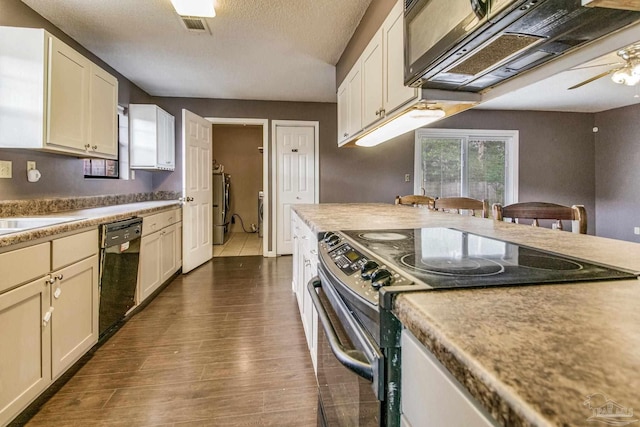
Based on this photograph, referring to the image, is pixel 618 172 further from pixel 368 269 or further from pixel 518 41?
pixel 368 269

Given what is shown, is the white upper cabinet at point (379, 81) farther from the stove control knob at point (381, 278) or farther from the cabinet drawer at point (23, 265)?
the cabinet drawer at point (23, 265)

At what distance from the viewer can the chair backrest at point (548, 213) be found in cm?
156

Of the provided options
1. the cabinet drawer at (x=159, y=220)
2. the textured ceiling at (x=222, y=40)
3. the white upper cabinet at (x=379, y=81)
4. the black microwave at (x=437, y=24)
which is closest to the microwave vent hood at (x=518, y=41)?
the black microwave at (x=437, y=24)

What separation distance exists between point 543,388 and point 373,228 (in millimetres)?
1250

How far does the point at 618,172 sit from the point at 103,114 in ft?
23.6

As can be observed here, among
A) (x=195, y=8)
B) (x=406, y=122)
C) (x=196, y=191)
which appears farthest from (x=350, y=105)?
(x=196, y=191)

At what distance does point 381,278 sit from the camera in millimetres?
733

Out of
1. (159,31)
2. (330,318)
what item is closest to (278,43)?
(159,31)

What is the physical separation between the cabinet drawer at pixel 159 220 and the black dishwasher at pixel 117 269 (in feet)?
0.72

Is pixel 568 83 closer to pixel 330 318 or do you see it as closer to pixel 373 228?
pixel 373 228

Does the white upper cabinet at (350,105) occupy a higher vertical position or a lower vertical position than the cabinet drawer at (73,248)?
higher

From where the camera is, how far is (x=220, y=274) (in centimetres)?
400

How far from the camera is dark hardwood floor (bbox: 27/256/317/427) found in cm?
157

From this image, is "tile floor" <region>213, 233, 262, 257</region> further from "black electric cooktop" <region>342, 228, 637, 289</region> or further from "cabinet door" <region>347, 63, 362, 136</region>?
"black electric cooktop" <region>342, 228, 637, 289</region>
